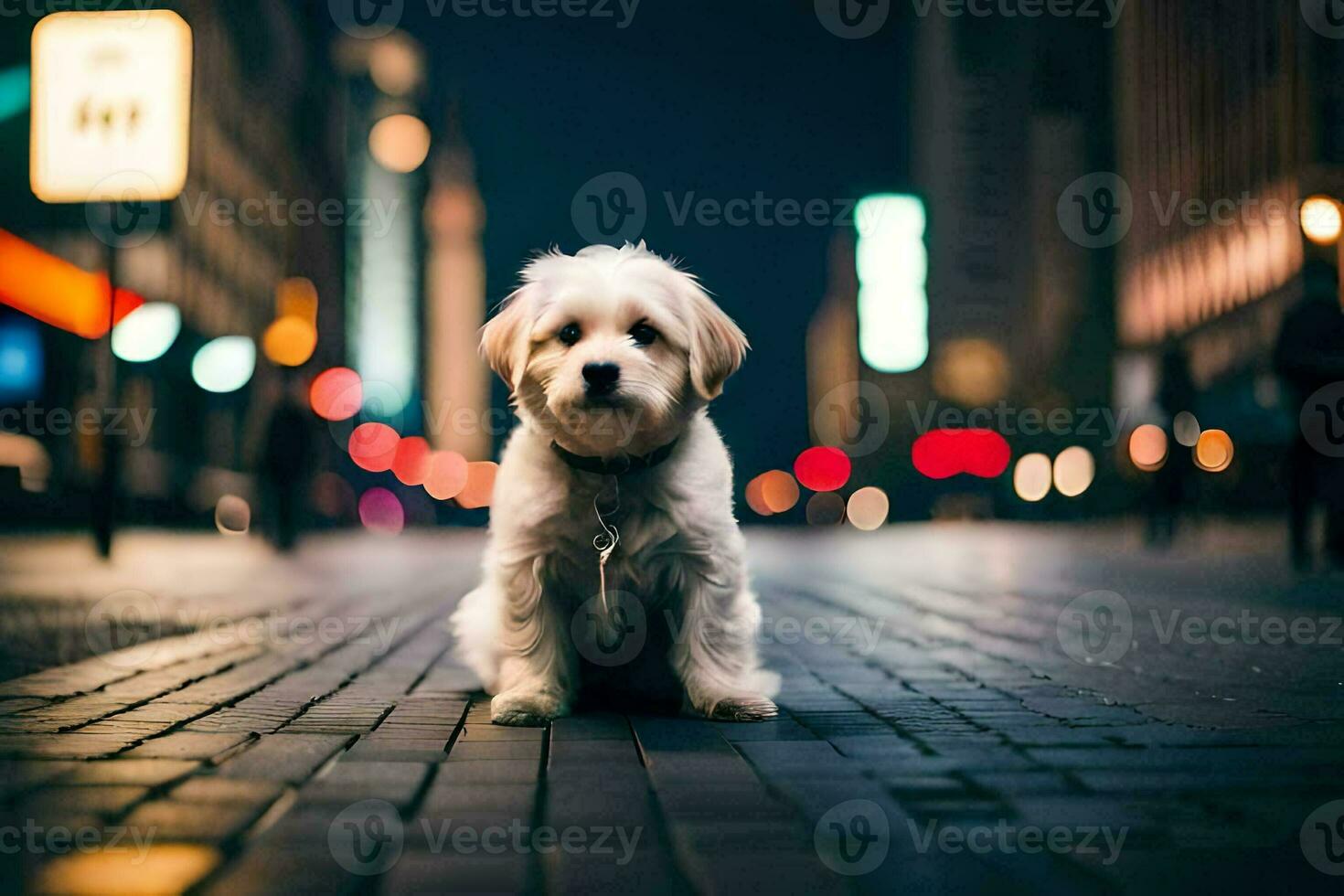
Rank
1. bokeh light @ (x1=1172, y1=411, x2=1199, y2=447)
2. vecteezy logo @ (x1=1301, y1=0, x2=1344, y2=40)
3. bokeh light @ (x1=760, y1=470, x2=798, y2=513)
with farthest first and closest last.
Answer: bokeh light @ (x1=760, y1=470, x2=798, y2=513) < vecteezy logo @ (x1=1301, y1=0, x2=1344, y2=40) < bokeh light @ (x1=1172, y1=411, x2=1199, y2=447)

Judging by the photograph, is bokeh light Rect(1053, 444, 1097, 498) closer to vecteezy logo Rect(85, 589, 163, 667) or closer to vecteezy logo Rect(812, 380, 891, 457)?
vecteezy logo Rect(812, 380, 891, 457)

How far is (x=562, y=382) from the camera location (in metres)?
4.33

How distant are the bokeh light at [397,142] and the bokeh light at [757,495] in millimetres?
82323

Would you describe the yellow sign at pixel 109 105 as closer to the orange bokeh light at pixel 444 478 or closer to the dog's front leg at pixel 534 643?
the dog's front leg at pixel 534 643

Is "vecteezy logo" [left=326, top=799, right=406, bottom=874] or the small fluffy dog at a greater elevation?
the small fluffy dog

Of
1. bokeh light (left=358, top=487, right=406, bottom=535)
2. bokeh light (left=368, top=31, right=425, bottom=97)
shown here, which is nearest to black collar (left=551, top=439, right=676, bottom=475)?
bokeh light (left=358, top=487, right=406, bottom=535)

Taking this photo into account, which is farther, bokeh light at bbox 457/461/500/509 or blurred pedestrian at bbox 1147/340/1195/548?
bokeh light at bbox 457/461/500/509

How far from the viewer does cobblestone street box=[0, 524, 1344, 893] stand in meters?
2.72

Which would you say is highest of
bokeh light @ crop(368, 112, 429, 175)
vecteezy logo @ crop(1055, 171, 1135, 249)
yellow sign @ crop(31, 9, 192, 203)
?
bokeh light @ crop(368, 112, 429, 175)

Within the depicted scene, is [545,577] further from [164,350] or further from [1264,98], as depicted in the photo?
[1264,98]

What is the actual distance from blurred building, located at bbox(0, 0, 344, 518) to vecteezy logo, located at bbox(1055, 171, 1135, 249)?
40982 mm

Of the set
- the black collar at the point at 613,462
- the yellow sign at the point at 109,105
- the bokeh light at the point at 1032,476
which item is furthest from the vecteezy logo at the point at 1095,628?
the bokeh light at the point at 1032,476

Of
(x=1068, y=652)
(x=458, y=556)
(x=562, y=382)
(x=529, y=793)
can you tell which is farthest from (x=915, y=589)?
(x=458, y=556)

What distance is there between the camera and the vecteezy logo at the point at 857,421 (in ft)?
280
